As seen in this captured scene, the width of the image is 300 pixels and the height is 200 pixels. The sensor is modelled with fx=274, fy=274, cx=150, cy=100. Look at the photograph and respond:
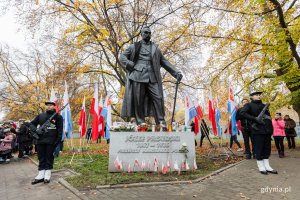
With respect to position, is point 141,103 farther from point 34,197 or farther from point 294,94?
point 294,94

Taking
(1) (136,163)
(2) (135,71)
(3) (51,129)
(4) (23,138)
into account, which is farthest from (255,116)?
(4) (23,138)

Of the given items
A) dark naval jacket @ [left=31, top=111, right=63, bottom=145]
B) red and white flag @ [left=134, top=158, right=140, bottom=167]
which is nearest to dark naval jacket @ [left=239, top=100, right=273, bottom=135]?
red and white flag @ [left=134, top=158, right=140, bottom=167]

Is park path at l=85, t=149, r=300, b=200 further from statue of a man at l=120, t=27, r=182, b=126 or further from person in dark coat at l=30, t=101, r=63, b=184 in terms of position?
statue of a man at l=120, t=27, r=182, b=126

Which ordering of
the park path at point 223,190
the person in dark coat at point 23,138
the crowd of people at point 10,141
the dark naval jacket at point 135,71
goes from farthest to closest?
the person in dark coat at point 23,138, the crowd of people at point 10,141, the dark naval jacket at point 135,71, the park path at point 223,190

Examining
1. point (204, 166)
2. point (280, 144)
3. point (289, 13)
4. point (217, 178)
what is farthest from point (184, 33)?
point (217, 178)

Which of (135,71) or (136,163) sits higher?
(135,71)

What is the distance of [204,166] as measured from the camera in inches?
319

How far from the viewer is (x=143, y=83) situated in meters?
7.79

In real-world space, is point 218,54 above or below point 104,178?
above

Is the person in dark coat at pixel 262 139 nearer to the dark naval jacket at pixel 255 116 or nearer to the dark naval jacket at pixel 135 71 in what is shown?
the dark naval jacket at pixel 255 116

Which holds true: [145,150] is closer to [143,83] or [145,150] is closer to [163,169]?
[163,169]

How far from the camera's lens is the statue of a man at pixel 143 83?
774 centimetres

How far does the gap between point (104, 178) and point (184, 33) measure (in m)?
11.4

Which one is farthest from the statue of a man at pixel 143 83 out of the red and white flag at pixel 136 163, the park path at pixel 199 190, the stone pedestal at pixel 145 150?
the park path at pixel 199 190
